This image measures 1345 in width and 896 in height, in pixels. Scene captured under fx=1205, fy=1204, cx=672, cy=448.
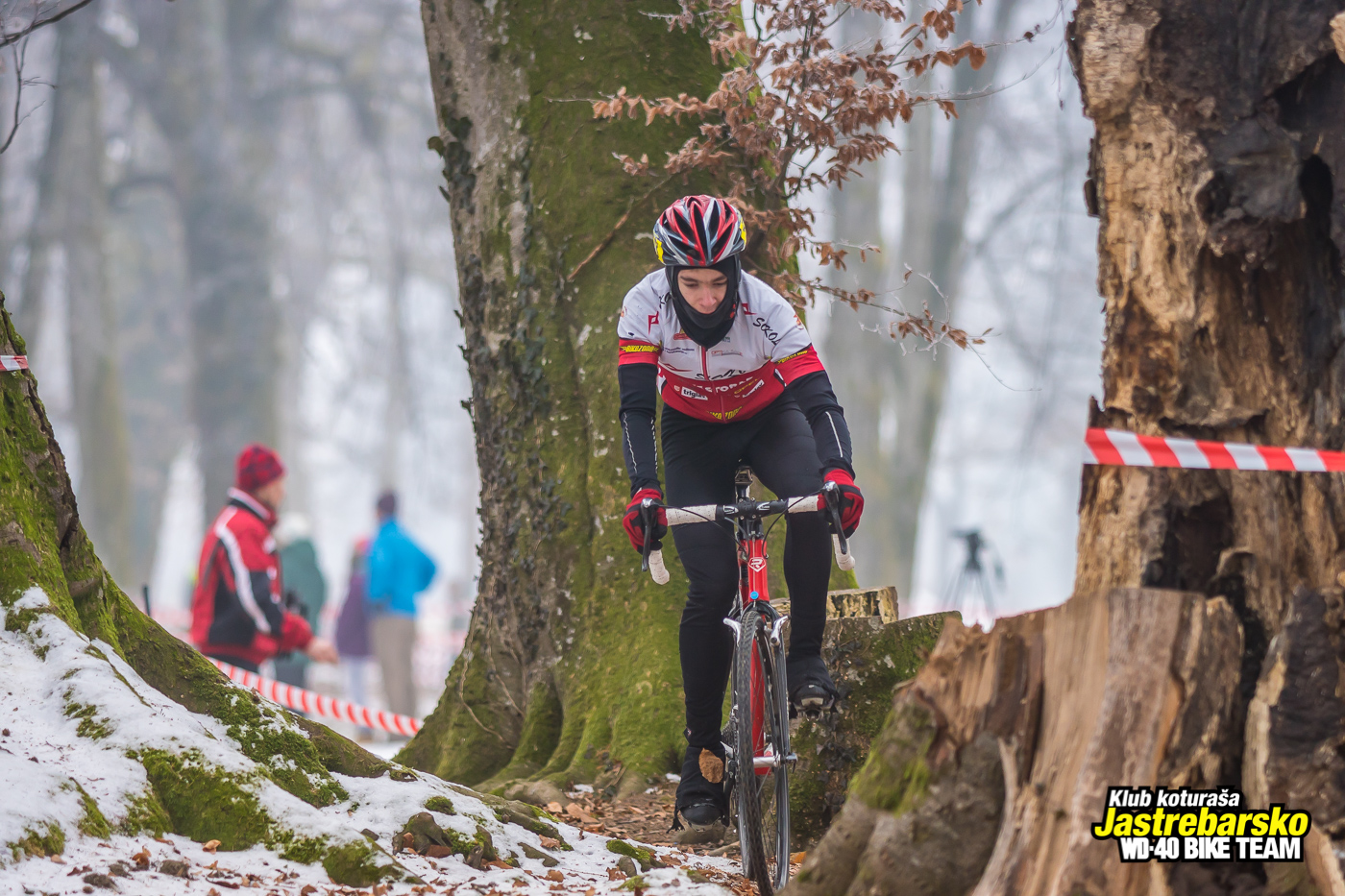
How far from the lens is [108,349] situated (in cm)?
2142

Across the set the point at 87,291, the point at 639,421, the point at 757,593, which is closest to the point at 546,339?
the point at 639,421

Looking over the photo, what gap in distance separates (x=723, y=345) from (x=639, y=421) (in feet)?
1.36

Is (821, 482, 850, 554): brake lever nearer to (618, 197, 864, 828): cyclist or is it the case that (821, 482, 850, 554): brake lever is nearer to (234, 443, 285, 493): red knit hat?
(618, 197, 864, 828): cyclist

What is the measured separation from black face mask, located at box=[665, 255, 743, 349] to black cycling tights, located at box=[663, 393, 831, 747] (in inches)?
15.2

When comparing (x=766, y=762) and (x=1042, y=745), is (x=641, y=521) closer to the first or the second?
(x=766, y=762)

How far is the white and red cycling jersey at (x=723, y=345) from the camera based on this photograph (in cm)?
436

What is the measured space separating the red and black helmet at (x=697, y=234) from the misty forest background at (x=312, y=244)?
998cm

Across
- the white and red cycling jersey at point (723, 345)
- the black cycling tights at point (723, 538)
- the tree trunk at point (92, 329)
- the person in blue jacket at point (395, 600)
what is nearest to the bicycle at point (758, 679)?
the black cycling tights at point (723, 538)

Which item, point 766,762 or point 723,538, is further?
point 723,538

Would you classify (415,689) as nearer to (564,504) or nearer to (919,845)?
(564,504)

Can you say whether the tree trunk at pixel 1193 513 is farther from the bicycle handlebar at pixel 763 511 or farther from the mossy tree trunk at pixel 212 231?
the mossy tree trunk at pixel 212 231

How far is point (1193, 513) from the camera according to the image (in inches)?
126

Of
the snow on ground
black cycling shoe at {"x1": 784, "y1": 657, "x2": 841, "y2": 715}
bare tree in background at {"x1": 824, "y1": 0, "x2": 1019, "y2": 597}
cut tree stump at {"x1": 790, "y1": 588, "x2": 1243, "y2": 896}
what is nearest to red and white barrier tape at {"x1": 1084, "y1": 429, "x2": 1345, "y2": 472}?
cut tree stump at {"x1": 790, "y1": 588, "x2": 1243, "y2": 896}

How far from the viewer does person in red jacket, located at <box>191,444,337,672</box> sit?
25.0ft
